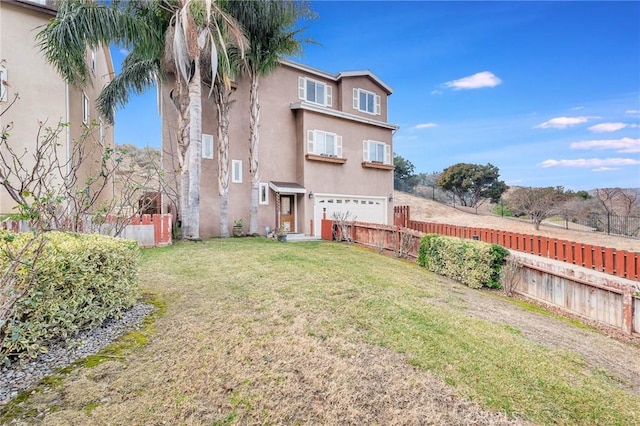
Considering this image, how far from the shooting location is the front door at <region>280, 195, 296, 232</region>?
16.1m

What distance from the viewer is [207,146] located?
14.1 metres

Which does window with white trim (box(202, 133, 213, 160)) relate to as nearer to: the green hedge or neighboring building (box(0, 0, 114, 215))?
neighboring building (box(0, 0, 114, 215))

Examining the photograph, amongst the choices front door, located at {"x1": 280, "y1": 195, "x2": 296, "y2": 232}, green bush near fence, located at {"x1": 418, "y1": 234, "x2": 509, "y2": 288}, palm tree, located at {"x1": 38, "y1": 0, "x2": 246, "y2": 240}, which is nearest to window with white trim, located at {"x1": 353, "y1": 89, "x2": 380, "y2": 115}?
front door, located at {"x1": 280, "y1": 195, "x2": 296, "y2": 232}

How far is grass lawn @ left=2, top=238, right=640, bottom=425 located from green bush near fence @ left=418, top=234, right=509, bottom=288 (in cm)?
338

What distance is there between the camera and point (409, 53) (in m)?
18.3

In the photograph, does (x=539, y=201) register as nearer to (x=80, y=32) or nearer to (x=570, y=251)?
(x=570, y=251)

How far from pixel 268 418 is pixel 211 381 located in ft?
2.23

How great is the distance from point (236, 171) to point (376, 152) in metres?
9.08

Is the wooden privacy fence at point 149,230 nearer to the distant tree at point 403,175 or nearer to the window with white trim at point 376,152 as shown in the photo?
the window with white trim at point 376,152

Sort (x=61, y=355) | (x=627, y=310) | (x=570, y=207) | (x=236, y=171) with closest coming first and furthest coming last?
1. (x=61, y=355)
2. (x=627, y=310)
3. (x=236, y=171)
4. (x=570, y=207)

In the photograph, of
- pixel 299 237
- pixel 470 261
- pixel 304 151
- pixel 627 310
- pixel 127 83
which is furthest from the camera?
pixel 304 151

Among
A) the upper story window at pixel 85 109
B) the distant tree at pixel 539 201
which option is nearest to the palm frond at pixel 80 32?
the upper story window at pixel 85 109

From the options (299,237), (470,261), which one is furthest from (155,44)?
(470,261)

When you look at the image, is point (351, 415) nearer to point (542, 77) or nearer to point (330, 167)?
point (330, 167)
